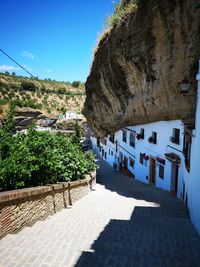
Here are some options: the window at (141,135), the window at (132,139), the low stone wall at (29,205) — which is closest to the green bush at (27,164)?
the low stone wall at (29,205)

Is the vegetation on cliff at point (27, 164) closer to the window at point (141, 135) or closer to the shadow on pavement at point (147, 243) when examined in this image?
the shadow on pavement at point (147, 243)

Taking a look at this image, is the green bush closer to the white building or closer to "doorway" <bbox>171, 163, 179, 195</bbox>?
the white building

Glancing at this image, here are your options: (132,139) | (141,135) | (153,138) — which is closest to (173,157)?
(153,138)

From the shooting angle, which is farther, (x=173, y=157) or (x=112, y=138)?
(x=112, y=138)

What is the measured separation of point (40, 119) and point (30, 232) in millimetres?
46620

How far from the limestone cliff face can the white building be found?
0.97m

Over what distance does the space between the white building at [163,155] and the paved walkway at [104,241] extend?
3.91 feet

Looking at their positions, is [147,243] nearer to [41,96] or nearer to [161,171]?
[161,171]

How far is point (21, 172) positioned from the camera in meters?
7.77

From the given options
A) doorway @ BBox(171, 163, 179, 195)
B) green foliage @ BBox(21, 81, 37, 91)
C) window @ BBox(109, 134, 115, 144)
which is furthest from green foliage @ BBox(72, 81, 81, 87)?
doorway @ BBox(171, 163, 179, 195)

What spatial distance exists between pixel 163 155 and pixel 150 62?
19.8ft

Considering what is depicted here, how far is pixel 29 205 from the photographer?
7.34 metres

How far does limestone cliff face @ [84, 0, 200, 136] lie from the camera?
38.4 ft

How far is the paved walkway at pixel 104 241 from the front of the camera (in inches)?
206
